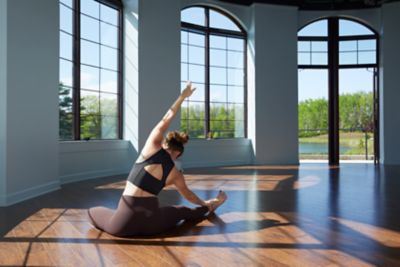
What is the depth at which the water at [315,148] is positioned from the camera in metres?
9.34

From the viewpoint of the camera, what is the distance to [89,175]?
598 centimetres

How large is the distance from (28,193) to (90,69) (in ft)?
8.47

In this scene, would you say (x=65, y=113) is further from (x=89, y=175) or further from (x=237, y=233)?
(x=237, y=233)

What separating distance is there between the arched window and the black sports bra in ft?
23.2

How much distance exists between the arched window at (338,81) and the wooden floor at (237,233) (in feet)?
13.8

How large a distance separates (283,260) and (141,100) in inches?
195

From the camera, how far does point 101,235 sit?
277 cm

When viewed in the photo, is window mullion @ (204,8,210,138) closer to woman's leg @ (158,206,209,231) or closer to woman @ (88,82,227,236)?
woman's leg @ (158,206,209,231)

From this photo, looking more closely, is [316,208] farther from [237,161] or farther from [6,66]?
[237,161]

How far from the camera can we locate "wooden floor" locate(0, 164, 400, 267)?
88.4 inches

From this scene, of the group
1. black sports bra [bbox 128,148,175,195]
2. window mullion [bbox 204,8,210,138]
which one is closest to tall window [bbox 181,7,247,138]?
window mullion [bbox 204,8,210,138]

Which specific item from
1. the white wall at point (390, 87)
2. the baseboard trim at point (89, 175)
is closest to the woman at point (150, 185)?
the baseboard trim at point (89, 175)

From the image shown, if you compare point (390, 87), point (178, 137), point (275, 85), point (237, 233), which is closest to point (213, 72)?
point (275, 85)

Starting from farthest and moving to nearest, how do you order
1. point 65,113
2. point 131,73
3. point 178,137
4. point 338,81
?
point 338,81, point 131,73, point 65,113, point 178,137
